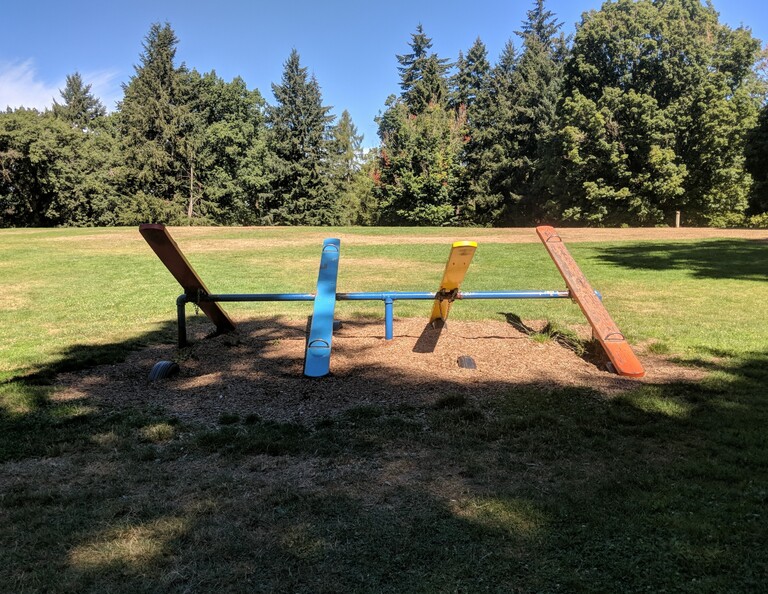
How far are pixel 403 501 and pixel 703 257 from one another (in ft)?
53.0

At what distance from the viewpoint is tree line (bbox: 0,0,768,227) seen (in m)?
37.3

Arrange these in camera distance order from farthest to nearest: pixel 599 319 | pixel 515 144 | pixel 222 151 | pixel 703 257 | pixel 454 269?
pixel 222 151 → pixel 515 144 → pixel 703 257 → pixel 454 269 → pixel 599 319

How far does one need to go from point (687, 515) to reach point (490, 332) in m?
4.65

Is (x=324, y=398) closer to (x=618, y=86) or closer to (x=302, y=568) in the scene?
A: (x=302, y=568)

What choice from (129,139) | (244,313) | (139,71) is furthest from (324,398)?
(139,71)

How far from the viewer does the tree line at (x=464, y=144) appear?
123 feet

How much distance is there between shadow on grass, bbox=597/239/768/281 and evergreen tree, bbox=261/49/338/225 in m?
32.3

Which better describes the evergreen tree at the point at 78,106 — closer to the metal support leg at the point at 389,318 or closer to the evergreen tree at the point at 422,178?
the evergreen tree at the point at 422,178

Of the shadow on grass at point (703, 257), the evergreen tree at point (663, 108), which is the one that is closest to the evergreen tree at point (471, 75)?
the evergreen tree at point (663, 108)

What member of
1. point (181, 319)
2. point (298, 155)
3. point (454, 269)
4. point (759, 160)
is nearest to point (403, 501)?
point (454, 269)

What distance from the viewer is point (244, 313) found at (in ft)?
30.8

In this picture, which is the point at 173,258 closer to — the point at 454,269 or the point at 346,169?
the point at 454,269

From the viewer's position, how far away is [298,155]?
160 ft

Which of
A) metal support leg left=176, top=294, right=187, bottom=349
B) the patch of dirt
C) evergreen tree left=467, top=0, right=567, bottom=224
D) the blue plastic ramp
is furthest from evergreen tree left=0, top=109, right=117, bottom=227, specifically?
the blue plastic ramp
